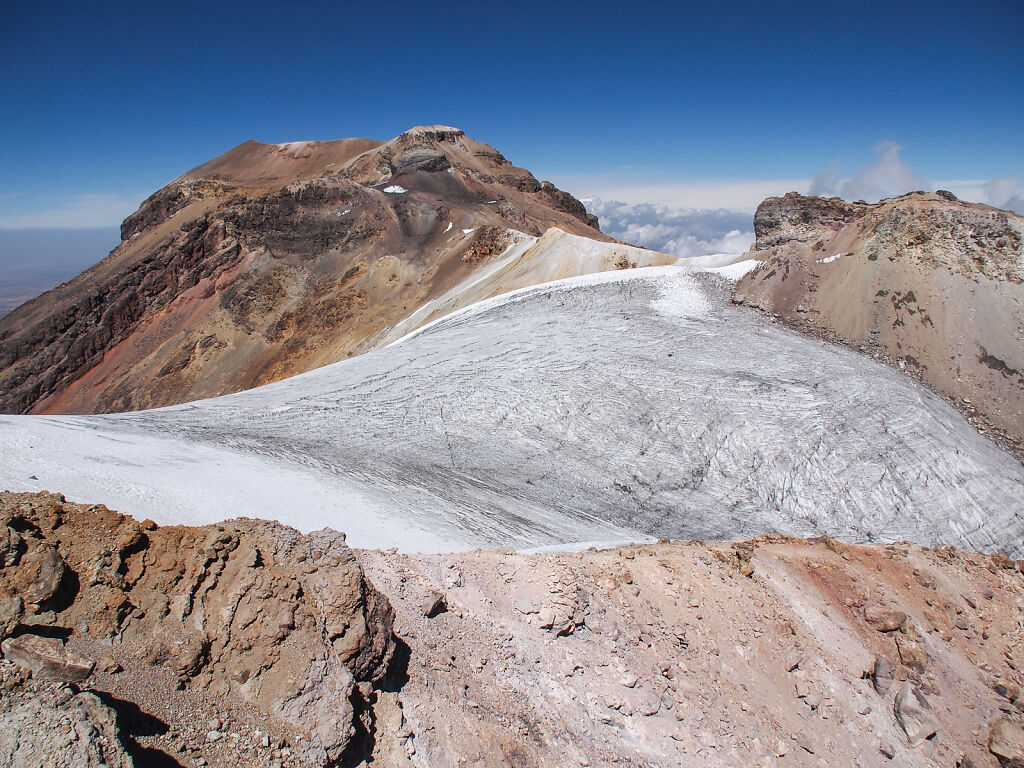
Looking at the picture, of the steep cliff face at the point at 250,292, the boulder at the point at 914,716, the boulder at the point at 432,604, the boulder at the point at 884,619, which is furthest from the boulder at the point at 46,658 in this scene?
the steep cliff face at the point at 250,292

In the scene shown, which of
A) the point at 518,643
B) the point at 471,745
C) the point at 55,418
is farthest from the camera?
the point at 55,418

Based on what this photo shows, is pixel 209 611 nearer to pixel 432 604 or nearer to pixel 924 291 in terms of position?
pixel 432 604

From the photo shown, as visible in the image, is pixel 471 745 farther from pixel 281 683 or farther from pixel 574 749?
pixel 281 683

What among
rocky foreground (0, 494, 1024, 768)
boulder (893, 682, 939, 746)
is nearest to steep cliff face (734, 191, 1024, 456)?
rocky foreground (0, 494, 1024, 768)

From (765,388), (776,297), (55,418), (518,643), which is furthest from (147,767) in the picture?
(776,297)

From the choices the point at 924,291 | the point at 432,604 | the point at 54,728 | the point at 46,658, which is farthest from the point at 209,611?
the point at 924,291

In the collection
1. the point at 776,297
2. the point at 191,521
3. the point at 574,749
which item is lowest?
the point at 574,749

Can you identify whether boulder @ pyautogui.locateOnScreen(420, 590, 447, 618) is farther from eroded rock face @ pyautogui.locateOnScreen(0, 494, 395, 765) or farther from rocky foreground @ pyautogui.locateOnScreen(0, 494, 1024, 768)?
eroded rock face @ pyautogui.locateOnScreen(0, 494, 395, 765)
